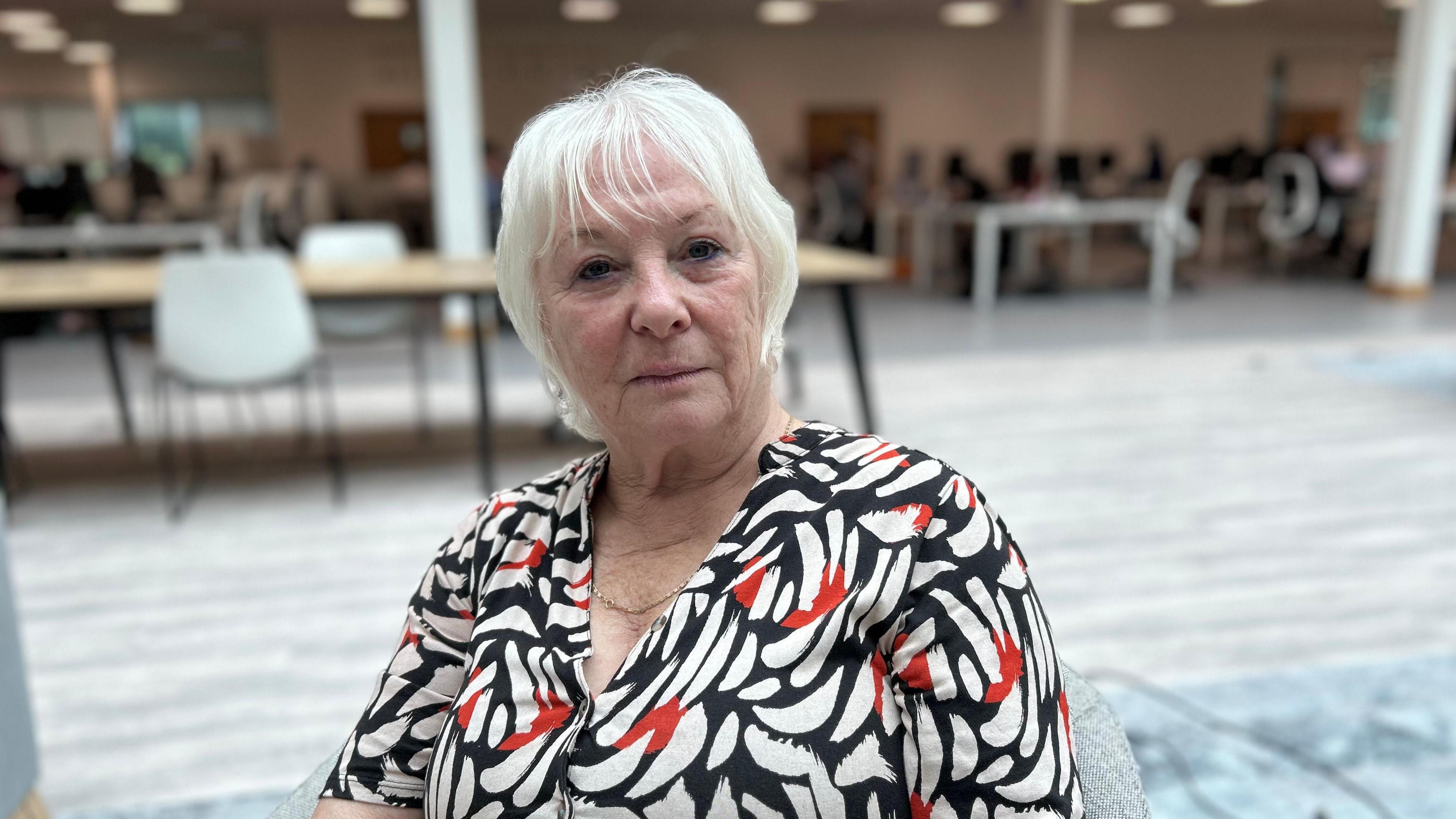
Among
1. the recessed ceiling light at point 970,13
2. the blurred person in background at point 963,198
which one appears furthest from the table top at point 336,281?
the recessed ceiling light at point 970,13

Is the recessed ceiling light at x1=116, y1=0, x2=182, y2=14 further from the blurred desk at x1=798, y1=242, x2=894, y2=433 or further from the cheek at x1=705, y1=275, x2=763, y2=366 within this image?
the cheek at x1=705, y1=275, x2=763, y2=366

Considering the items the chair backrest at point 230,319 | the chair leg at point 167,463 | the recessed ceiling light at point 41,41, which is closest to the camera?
the chair backrest at point 230,319

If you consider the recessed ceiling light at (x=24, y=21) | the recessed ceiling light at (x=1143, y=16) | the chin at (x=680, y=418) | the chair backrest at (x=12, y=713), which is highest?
the recessed ceiling light at (x=1143, y=16)

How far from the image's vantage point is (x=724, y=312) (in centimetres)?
92

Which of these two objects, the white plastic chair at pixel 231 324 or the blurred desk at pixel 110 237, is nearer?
the white plastic chair at pixel 231 324

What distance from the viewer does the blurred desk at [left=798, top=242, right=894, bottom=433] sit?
3.54 metres

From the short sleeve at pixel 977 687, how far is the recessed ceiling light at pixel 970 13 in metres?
12.1

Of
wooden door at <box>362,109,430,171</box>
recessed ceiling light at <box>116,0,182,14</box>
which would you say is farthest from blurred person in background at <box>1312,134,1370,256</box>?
recessed ceiling light at <box>116,0,182,14</box>

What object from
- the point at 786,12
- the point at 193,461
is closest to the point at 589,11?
the point at 786,12

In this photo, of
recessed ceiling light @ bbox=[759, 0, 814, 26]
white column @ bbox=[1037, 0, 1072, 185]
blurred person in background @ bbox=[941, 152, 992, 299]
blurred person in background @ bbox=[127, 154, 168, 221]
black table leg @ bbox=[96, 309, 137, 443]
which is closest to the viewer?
black table leg @ bbox=[96, 309, 137, 443]

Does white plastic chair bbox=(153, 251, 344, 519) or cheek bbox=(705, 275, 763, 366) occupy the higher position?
cheek bbox=(705, 275, 763, 366)

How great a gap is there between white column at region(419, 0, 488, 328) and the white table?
3.82m

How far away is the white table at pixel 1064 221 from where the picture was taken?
7.98 meters

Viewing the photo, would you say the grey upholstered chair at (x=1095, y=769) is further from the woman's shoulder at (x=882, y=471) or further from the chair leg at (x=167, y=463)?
the chair leg at (x=167, y=463)
